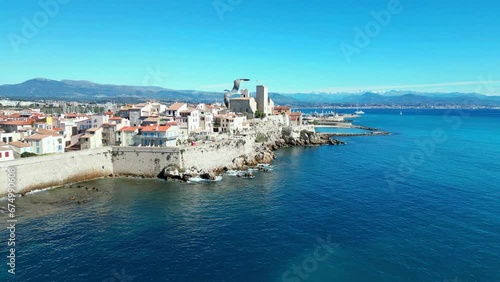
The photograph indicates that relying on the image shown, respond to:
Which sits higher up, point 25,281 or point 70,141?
point 70,141

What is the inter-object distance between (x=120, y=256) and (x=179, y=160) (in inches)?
777

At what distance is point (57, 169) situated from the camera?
34719 mm

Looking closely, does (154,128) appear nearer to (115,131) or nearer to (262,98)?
(115,131)

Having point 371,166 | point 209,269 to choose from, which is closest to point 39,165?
point 209,269

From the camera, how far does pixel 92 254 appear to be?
20125 millimetres

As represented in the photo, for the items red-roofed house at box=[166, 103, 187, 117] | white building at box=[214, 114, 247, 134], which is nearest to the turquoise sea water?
white building at box=[214, 114, 247, 134]

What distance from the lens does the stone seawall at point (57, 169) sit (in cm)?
3116

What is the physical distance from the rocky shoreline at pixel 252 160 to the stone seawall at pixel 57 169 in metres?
7.07

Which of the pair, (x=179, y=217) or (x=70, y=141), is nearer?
(x=179, y=217)

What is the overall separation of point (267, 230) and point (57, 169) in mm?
23569

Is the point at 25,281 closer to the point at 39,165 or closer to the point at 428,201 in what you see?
the point at 39,165

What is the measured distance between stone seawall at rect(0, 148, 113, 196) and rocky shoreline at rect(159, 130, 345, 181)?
278 inches

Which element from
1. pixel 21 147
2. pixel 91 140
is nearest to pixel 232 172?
pixel 91 140

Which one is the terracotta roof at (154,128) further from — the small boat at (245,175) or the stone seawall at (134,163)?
the small boat at (245,175)
